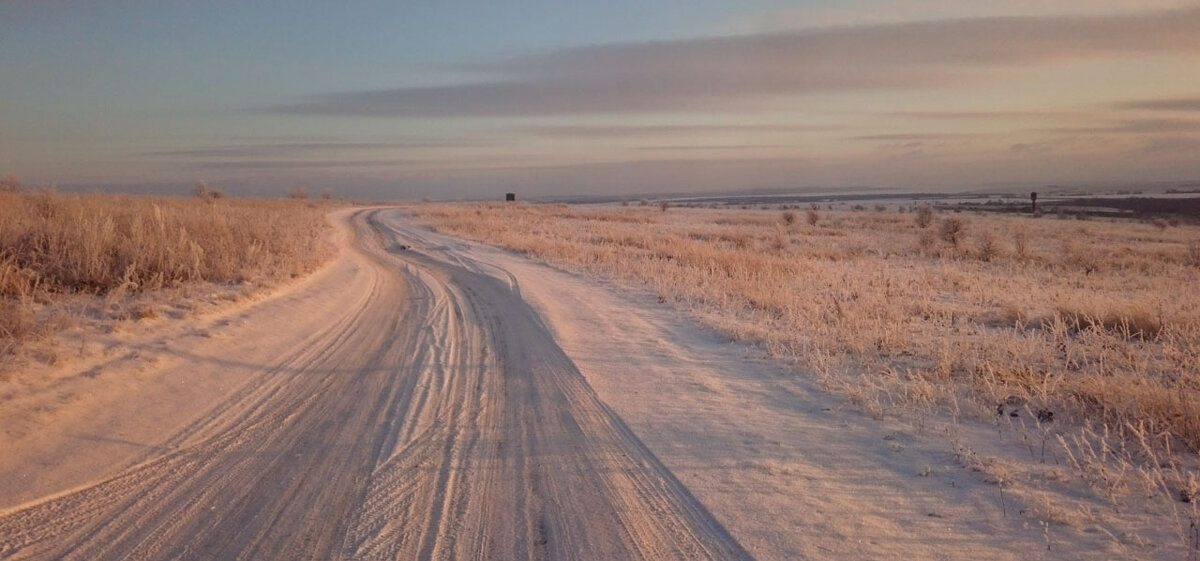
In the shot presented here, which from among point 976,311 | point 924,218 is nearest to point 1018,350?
point 976,311

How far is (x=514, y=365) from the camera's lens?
353 inches

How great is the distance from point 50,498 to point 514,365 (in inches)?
188

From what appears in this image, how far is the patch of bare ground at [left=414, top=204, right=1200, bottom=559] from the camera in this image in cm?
509

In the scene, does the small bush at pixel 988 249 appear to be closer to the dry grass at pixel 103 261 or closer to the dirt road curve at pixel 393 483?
the dirt road curve at pixel 393 483

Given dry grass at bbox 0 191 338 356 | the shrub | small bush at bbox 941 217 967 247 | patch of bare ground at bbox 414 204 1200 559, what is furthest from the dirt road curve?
the shrub

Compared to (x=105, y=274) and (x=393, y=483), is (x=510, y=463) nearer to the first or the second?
(x=393, y=483)

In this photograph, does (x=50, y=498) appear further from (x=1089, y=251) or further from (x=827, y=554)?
(x=1089, y=251)

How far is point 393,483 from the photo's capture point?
17.4ft

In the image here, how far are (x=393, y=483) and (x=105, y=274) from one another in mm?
8143

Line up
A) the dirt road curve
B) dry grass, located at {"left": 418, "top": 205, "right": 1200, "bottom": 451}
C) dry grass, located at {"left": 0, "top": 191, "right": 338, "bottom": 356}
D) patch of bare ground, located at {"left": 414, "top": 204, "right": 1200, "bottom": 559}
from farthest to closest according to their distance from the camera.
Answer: dry grass, located at {"left": 0, "top": 191, "right": 338, "bottom": 356} < dry grass, located at {"left": 418, "top": 205, "right": 1200, "bottom": 451} < patch of bare ground, located at {"left": 414, "top": 204, "right": 1200, "bottom": 559} < the dirt road curve

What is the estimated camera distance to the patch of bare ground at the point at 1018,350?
509 cm

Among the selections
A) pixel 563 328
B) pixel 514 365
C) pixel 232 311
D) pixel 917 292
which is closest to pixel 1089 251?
pixel 917 292

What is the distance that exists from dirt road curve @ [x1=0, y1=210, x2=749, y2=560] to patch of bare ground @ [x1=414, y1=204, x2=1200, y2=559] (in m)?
2.49

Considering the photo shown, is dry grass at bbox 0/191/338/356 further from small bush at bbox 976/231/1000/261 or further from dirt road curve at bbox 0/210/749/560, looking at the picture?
small bush at bbox 976/231/1000/261
